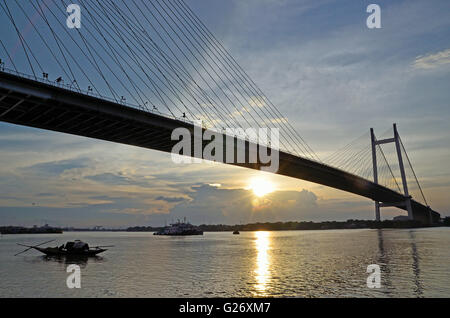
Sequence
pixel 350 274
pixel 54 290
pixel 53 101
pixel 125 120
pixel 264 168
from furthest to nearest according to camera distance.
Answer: pixel 264 168
pixel 125 120
pixel 53 101
pixel 350 274
pixel 54 290

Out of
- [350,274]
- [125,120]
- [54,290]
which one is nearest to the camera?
[54,290]

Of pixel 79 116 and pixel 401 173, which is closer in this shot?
pixel 79 116

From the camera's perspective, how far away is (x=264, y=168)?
65.9 metres

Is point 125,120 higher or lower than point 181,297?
higher

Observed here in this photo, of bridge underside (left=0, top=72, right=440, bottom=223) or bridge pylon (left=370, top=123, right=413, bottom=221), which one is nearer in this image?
bridge underside (left=0, top=72, right=440, bottom=223)

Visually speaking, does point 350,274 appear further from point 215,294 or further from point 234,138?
point 234,138

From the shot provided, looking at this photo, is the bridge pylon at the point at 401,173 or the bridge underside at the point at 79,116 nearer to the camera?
the bridge underside at the point at 79,116
